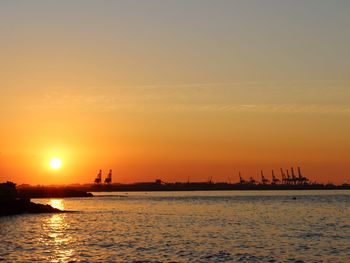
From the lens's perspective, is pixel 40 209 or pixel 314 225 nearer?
pixel 314 225

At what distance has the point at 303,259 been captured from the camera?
4428 centimetres

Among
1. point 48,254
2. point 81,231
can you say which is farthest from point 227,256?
point 81,231

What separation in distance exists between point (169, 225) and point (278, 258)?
3454 centimetres

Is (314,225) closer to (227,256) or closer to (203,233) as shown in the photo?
(203,233)

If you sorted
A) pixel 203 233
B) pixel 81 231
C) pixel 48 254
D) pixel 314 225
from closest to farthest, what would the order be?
pixel 48 254 → pixel 203 233 → pixel 81 231 → pixel 314 225

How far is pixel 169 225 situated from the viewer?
78.0 m

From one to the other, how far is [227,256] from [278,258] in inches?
158

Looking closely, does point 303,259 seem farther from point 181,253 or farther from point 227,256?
point 181,253

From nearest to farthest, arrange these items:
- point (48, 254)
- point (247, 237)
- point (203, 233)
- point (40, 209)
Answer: point (48, 254)
point (247, 237)
point (203, 233)
point (40, 209)

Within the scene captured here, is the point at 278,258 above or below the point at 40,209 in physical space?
below

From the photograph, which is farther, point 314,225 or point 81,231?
point 314,225

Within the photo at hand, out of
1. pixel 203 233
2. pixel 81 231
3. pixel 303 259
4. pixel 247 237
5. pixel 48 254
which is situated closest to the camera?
pixel 303 259

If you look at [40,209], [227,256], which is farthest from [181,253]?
[40,209]

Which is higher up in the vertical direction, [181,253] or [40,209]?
[40,209]
